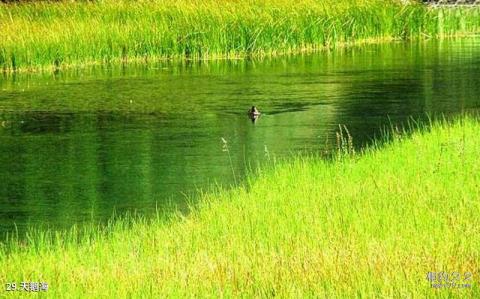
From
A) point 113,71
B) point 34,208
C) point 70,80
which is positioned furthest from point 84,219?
point 113,71

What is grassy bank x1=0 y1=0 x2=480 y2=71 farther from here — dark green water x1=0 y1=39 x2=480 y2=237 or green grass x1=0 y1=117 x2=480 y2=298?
green grass x1=0 y1=117 x2=480 y2=298

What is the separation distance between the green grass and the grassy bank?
57.4ft

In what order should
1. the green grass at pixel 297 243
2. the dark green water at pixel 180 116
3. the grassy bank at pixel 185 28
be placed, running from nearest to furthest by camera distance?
1. the green grass at pixel 297 243
2. the dark green water at pixel 180 116
3. the grassy bank at pixel 185 28

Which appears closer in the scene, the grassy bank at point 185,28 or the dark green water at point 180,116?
the dark green water at point 180,116

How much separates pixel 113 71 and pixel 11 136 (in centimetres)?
989

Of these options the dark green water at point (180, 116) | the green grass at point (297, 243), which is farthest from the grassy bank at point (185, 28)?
the green grass at point (297, 243)

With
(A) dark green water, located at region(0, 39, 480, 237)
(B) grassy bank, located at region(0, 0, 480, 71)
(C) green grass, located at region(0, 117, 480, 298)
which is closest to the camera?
(C) green grass, located at region(0, 117, 480, 298)

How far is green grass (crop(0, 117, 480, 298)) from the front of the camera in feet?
27.4

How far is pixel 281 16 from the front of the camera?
33094 millimetres

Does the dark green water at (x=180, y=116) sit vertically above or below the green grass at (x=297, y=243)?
below

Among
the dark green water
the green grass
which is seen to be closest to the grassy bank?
the dark green water

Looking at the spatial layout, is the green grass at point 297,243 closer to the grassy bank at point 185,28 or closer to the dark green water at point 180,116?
the dark green water at point 180,116

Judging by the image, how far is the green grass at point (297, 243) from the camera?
329 inches

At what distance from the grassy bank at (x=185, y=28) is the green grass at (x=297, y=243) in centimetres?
1749
